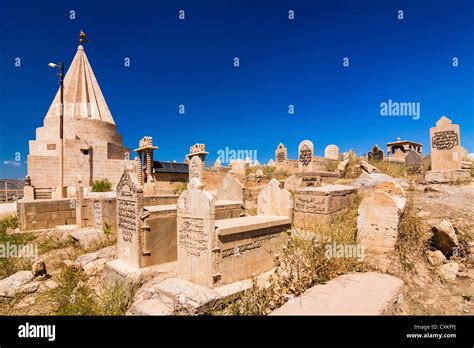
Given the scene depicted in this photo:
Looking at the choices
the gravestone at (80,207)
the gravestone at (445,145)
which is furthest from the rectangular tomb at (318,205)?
the gravestone at (80,207)

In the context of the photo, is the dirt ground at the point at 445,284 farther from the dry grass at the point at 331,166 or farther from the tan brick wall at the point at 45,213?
the tan brick wall at the point at 45,213

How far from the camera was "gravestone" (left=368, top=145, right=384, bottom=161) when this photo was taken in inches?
852

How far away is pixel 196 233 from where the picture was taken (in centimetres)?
428

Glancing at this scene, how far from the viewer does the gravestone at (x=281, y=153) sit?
20.8m

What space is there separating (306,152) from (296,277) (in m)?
12.7

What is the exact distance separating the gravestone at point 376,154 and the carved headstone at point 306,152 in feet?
27.4

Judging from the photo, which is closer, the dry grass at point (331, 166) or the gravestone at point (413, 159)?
the gravestone at point (413, 159)

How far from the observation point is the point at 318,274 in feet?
12.4

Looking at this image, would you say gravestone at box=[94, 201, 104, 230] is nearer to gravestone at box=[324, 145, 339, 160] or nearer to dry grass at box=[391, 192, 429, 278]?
dry grass at box=[391, 192, 429, 278]

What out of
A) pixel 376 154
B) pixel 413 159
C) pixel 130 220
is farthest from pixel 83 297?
pixel 376 154

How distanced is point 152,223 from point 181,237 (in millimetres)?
1168

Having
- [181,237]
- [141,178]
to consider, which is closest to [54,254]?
[181,237]
